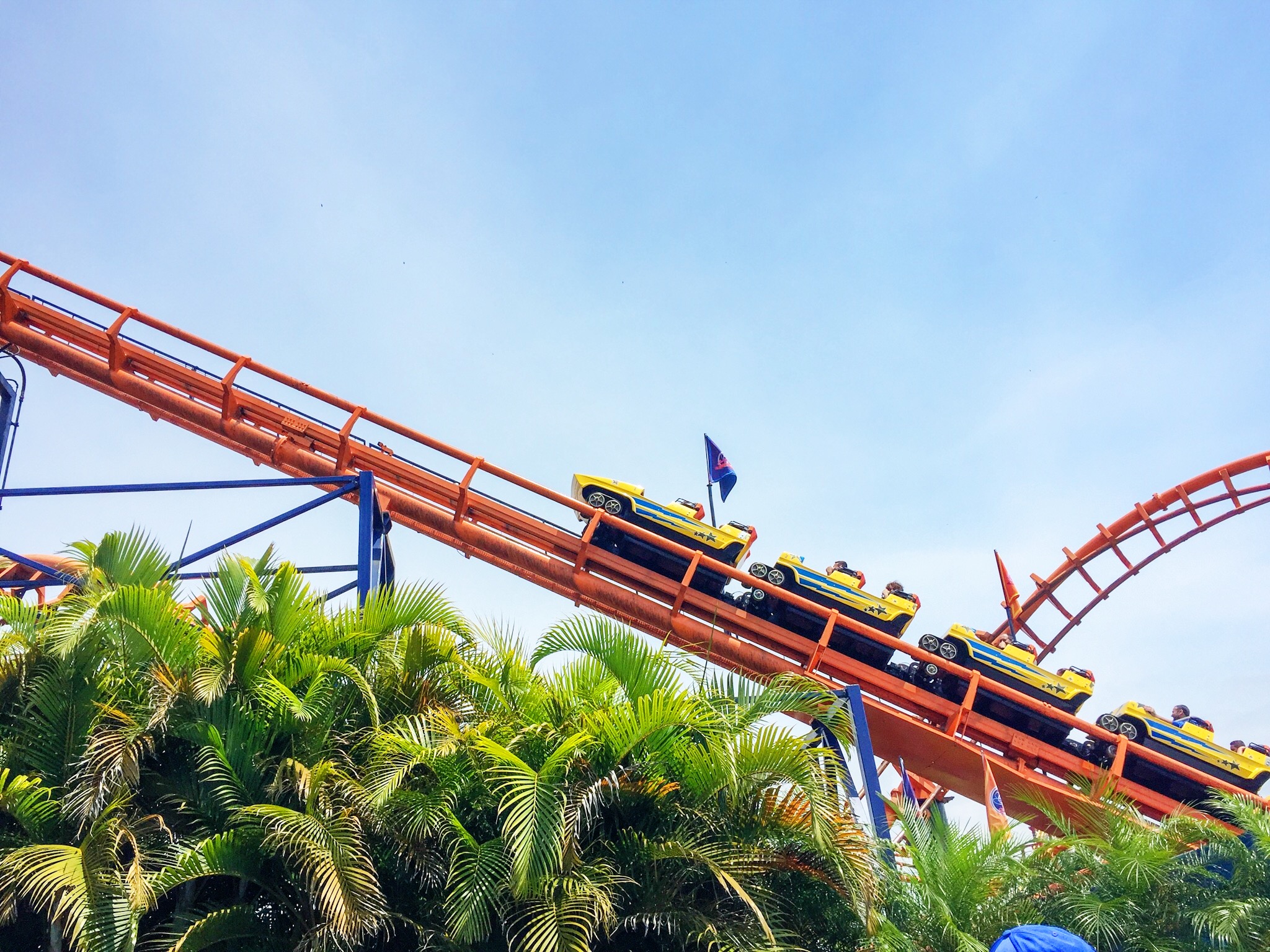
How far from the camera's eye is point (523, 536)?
596 inches

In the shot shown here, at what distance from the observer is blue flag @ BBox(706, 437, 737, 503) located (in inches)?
717

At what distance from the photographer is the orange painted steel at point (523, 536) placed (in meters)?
14.7

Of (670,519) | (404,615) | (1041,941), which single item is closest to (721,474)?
(670,519)

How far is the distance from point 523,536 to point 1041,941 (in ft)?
40.1

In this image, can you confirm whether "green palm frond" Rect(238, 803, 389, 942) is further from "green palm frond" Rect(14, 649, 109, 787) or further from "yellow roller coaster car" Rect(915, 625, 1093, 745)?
"yellow roller coaster car" Rect(915, 625, 1093, 745)

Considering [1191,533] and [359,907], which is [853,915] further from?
[1191,533]

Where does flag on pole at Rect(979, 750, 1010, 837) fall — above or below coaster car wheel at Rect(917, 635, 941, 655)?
below

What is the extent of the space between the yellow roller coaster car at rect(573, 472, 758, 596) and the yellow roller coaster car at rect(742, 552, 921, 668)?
0.49 m

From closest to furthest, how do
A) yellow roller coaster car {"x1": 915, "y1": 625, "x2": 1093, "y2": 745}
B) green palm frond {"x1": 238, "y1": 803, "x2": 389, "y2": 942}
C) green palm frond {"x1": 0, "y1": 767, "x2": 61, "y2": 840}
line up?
green palm frond {"x1": 238, "y1": 803, "x2": 389, "y2": 942}
green palm frond {"x1": 0, "y1": 767, "x2": 61, "y2": 840}
yellow roller coaster car {"x1": 915, "y1": 625, "x2": 1093, "y2": 745}

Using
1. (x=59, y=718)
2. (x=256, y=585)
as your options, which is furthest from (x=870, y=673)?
(x=59, y=718)

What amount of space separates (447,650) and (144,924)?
8.49 feet

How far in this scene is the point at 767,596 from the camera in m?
15.6

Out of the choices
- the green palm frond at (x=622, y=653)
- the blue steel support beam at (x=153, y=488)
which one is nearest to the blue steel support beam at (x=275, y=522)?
the blue steel support beam at (x=153, y=488)

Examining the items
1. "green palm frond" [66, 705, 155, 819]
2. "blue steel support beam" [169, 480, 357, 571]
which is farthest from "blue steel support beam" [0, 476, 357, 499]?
"green palm frond" [66, 705, 155, 819]
